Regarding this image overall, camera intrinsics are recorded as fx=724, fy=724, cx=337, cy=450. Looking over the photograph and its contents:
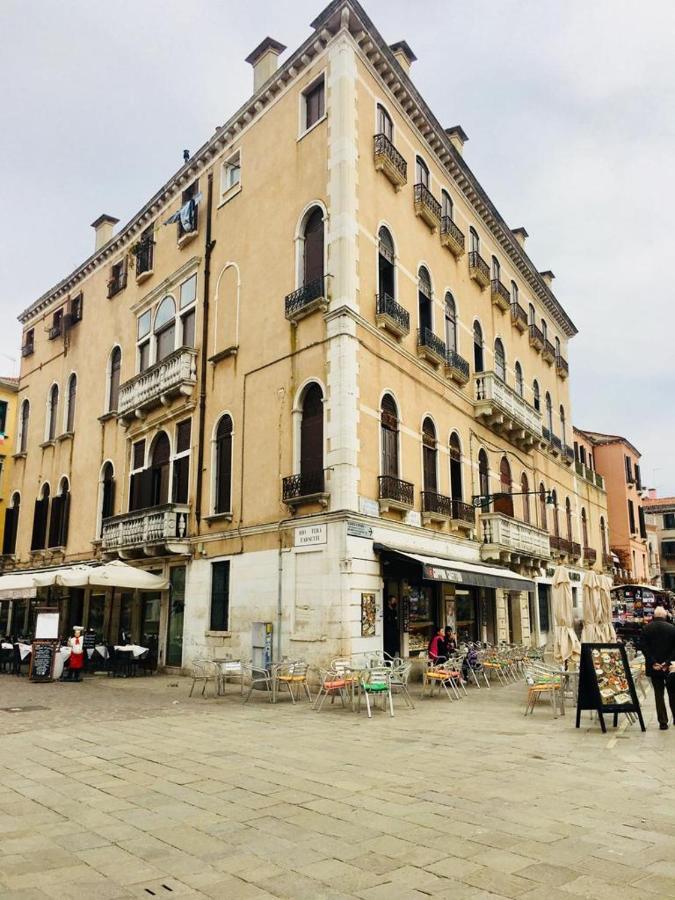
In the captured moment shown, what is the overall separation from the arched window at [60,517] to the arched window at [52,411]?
2.88m

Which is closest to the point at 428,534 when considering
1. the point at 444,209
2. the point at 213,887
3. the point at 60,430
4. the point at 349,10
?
the point at 444,209

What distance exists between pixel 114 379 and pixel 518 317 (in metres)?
15.6

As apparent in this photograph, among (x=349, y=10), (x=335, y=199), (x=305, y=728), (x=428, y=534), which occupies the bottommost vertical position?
(x=305, y=728)

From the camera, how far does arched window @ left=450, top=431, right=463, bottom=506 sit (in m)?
21.4

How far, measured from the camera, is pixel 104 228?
97.0 feet

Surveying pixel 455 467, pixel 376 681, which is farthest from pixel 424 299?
pixel 376 681

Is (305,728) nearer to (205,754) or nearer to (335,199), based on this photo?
(205,754)

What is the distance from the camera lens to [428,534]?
18.6m

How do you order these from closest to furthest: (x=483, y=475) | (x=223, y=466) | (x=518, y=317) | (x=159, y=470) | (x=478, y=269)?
(x=223, y=466)
(x=159, y=470)
(x=483, y=475)
(x=478, y=269)
(x=518, y=317)

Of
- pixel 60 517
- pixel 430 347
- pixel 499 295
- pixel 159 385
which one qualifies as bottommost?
pixel 60 517

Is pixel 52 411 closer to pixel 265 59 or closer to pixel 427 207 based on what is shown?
pixel 265 59

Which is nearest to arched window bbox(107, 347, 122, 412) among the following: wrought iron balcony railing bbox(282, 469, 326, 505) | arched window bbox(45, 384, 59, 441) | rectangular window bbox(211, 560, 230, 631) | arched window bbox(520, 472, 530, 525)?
arched window bbox(45, 384, 59, 441)

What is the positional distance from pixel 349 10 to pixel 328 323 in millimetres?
7840

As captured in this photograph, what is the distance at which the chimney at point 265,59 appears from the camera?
2081 cm
